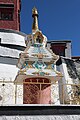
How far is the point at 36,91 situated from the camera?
24.3 ft

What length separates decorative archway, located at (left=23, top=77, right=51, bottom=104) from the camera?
7301mm

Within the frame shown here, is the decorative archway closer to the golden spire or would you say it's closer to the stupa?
the stupa

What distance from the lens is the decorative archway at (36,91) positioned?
7301 mm

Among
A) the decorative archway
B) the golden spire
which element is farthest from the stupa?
the golden spire

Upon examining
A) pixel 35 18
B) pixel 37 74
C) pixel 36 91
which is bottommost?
pixel 36 91

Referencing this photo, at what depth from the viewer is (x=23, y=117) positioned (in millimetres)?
6555

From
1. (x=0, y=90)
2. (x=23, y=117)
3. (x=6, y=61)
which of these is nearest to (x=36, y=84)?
(x=23, y=117)

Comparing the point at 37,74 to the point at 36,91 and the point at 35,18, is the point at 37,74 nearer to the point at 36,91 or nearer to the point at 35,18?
the point at 36,91

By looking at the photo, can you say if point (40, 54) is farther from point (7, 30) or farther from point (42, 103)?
point (7, 30)

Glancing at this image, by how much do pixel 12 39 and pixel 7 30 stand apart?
1.03 m

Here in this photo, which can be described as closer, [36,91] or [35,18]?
[36,91]

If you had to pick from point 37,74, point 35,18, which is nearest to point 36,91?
point 37,74

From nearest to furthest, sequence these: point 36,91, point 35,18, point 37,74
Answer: point 36,91, point 37,74, point 35,18

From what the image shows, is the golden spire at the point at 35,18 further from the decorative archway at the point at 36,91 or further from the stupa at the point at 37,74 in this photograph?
the decorative archway at the point at 36,91
